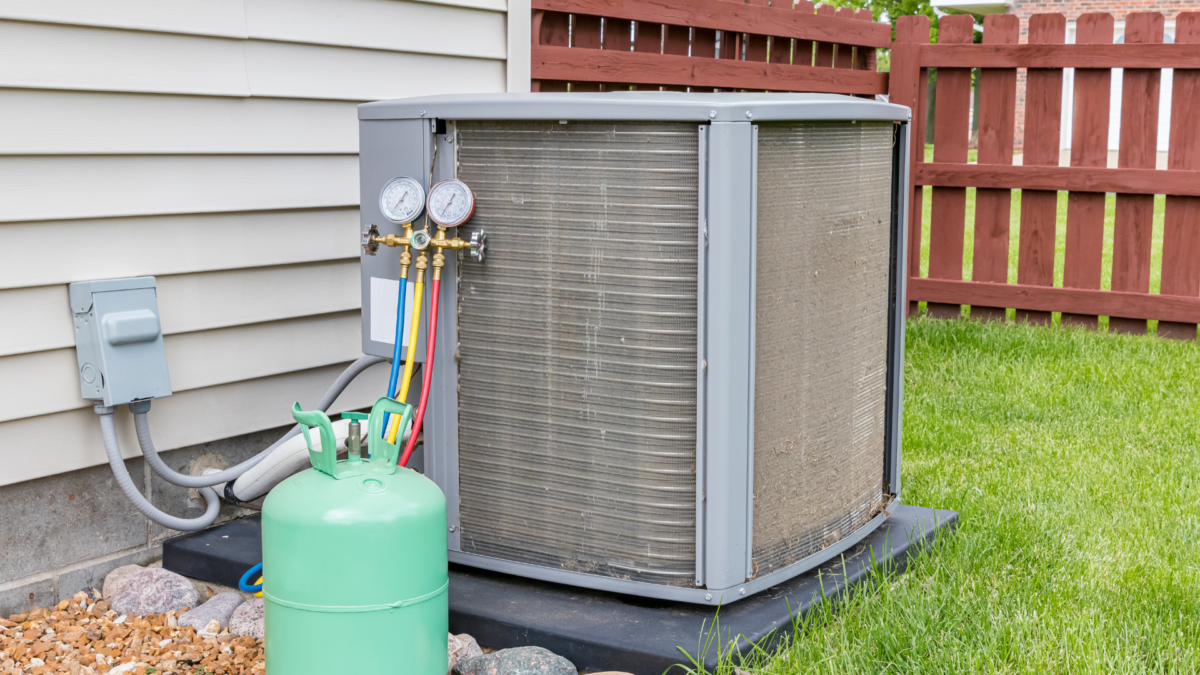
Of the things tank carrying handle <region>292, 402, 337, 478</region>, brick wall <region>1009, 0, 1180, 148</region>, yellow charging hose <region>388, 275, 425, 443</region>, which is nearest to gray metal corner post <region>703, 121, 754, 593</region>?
yellow charging hose <region>388, 275, 425, 443</region>

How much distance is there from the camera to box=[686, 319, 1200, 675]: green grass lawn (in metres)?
1.94

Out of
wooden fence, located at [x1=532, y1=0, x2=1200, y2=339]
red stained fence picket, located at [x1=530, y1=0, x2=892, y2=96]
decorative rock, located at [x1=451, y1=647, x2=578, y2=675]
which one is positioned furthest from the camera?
wooden fence, located at [x1=532, y1=0, x2=1200, y2=339]

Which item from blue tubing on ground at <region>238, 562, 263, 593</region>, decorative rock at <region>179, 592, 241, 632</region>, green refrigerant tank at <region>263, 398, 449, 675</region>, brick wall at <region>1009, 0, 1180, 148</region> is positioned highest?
brick wall at <region>1009, 0, 1180, 148</region>

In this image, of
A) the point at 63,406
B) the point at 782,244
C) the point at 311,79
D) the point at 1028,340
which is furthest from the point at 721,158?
the point at 1028,340

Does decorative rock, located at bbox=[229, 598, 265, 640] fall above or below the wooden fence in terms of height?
below

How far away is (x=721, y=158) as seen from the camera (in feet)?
6.29

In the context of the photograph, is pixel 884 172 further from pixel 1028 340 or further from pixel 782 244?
pixel 1028 340

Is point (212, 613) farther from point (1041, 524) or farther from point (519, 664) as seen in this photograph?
point (1041, 524)

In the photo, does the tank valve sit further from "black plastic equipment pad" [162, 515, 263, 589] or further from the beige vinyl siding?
the beige vinyl siding

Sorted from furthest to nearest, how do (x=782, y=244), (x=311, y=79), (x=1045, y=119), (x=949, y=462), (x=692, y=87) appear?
1. (x=1045, y=119)
2. (x=692, y=87)
3. (x=949, y=462)
4. (x=311, y=79)
5. (x=782, y=244)

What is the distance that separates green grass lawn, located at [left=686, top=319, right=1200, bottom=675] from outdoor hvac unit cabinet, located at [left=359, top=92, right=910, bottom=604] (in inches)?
10.8

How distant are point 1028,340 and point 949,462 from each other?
75.5 inches

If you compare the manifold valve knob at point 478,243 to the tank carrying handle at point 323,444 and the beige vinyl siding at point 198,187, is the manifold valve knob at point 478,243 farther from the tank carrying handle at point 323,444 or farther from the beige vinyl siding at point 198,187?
the beige vinyl siding at point 198,187

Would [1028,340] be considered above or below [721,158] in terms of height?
below
